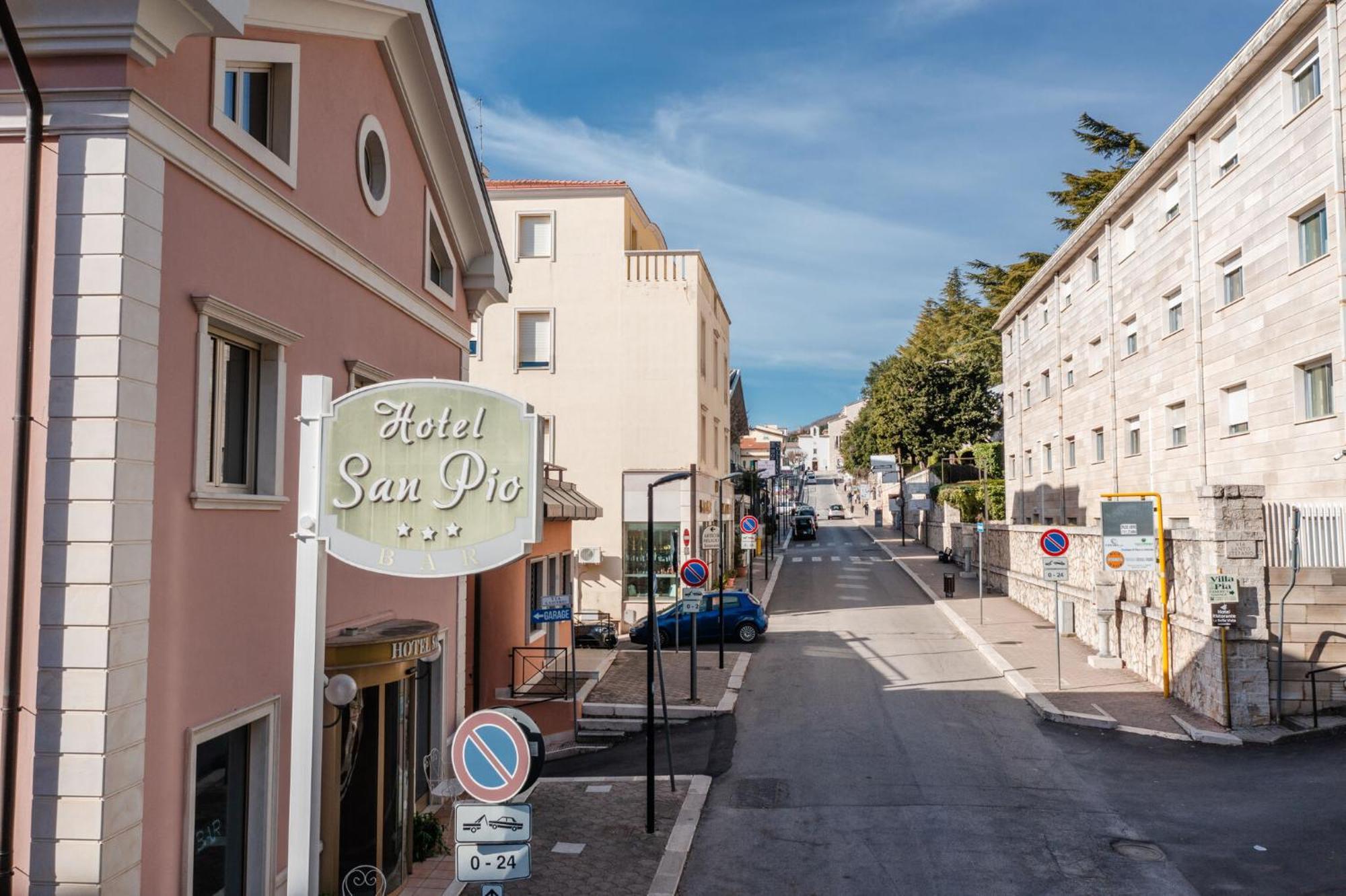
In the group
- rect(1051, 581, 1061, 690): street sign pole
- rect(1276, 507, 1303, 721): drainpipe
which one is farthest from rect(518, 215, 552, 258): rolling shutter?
rect(1276, 507, 1303, 721): drainpipe

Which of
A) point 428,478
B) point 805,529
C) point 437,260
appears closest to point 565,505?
point 437,260

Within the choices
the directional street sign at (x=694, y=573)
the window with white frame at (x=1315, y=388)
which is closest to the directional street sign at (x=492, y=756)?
the directional street sign at (x=694, y=573)

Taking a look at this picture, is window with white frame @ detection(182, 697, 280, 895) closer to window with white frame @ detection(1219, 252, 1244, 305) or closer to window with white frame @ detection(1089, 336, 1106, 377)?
window with white frame @ detection(1219, 252, 1244, 305)

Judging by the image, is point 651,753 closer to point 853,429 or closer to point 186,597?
point 186,597

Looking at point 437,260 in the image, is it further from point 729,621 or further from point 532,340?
point 532,340

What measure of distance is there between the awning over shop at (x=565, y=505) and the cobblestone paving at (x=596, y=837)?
5.35 meters

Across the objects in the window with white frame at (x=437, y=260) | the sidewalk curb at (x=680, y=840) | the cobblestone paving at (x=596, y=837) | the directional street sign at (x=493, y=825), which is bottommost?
the cobblestone paving at (x=596, y=837)

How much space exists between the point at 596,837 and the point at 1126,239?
25.2 metres

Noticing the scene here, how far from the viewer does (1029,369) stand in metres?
41.1

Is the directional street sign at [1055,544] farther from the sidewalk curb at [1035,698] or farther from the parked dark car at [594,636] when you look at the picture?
the parked dark car at [594,636]

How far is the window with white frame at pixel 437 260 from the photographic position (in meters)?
12.7

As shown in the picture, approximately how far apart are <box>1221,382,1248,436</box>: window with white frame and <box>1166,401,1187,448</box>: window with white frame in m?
2.04

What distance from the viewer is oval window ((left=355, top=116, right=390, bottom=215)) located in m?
10.6

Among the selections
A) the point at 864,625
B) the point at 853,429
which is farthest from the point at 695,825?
the point at 853,429
